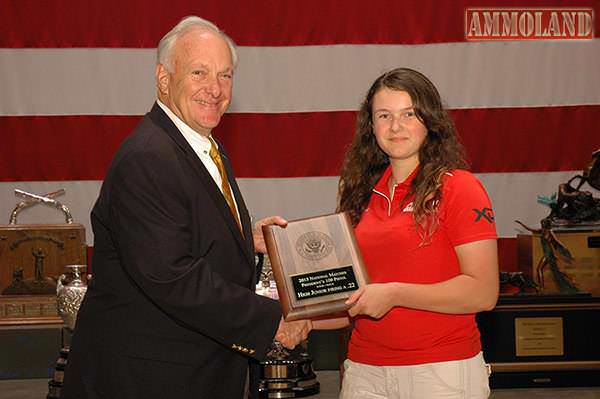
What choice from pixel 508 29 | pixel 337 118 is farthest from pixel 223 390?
pixel 508 29

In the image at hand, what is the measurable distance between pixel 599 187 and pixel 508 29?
92 cm

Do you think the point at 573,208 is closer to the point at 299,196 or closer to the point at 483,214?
the point at 299,196

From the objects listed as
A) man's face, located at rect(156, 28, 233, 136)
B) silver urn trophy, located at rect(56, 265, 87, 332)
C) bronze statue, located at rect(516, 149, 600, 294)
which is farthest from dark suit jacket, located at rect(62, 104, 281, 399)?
bronze statue, located at rect(516, 149, 600, 294)

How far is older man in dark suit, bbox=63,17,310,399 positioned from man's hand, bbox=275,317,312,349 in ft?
0.42

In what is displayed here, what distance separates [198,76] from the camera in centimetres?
223

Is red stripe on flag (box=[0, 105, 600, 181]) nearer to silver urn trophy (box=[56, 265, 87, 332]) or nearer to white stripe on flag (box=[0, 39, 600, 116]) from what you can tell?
white stripe on flag (box=[0, 39, 600, 116])

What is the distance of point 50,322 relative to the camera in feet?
15.8

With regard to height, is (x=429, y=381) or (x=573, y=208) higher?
(x=573, y=208)

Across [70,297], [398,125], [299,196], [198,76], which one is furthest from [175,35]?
[299,196]

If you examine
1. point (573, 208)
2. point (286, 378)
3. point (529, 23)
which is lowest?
point (286, 378)

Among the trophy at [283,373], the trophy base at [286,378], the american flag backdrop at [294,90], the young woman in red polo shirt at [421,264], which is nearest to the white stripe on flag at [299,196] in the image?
the american flag backdrop at [294,90]

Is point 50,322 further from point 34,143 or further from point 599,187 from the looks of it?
point 599,187

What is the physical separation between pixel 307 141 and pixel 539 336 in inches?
58.5

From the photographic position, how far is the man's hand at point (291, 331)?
2.32m
